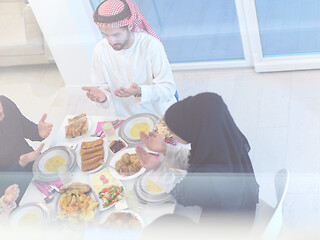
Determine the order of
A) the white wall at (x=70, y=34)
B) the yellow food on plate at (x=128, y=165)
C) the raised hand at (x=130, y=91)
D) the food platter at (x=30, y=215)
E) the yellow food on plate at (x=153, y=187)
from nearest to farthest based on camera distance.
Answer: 1. the food platter at (x=30, y=215)
2. the yellow food on plate at (x=153, y=187)
3. the yellow food on plate at (x=128, y=165)
4. the raised hand at (x=130, y=91)
5. the white wall at (x=70, y=34)

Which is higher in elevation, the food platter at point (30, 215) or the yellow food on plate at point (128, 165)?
the food platter at point (30, 215)

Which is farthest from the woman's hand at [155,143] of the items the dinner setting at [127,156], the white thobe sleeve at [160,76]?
the white thobe sleeve at [160,76]

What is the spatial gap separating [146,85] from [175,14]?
1.18m

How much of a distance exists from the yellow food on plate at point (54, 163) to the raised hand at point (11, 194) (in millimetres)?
182

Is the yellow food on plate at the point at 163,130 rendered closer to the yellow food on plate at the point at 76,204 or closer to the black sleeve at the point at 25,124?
the yellow food on plate at the point at 76,204

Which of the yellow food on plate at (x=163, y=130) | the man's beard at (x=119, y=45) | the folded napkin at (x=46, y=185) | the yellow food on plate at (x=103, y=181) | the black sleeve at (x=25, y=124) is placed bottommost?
the yellow food on plate at (x=103, y=181)

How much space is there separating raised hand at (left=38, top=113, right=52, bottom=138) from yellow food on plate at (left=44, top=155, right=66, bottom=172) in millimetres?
110

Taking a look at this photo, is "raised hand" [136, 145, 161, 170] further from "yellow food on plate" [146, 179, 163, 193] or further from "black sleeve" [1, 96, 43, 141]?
"black sleeve" [1, 96, 43, 141]

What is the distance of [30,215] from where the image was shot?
139 centimetres

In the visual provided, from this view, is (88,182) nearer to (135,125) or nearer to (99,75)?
(135,125)

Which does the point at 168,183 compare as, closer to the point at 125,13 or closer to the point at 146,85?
the point at 146,85

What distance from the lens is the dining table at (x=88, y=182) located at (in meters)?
1.34

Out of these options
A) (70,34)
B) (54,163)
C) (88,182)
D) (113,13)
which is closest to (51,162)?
(54,163)

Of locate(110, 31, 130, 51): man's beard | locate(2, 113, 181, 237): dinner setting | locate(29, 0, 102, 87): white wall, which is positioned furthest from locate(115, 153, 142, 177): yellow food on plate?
locate(29, 0, 102, 87): white wall
